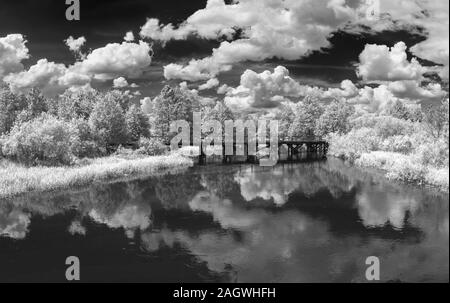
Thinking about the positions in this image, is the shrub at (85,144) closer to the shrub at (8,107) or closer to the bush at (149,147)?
the bush at (149,147)

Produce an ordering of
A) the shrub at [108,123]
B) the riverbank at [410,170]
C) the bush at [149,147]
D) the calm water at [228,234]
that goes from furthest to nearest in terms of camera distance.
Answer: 1. the bush at [149,147]
2. the shrub at [108,123]
3. the riverbank at [410,170]
4. the calm water at [228,234]

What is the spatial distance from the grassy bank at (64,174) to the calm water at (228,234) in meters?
2.75

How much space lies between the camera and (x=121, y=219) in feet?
118

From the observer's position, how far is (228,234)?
30.2 metres

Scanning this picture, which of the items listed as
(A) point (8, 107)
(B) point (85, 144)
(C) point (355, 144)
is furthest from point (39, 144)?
Answer: (C) point (355, 144)

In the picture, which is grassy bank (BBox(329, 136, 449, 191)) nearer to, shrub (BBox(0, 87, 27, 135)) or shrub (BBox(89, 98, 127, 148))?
shrub (BBox(89, 98, 127, 148))

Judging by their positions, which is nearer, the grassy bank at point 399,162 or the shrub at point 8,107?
the grassy bank at point 399,162

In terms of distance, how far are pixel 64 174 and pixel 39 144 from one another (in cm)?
806

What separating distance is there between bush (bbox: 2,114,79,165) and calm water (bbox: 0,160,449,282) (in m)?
11.4

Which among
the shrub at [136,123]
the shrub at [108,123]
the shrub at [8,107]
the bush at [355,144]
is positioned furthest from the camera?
the shrub at [136,123]

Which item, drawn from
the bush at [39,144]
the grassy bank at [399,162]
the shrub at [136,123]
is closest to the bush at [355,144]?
the grassy bank at [399,162]

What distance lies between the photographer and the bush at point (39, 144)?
55062 mm

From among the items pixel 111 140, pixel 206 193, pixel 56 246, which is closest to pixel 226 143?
pixel 111 140

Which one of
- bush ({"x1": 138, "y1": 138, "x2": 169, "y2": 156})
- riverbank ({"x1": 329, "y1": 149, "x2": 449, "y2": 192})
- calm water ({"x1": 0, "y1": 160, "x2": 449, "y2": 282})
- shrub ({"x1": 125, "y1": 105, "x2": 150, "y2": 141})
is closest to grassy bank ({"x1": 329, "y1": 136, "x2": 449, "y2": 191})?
riverbank ({"x1": 329, "y1": 149, "x2": 449, "y2": 192})
